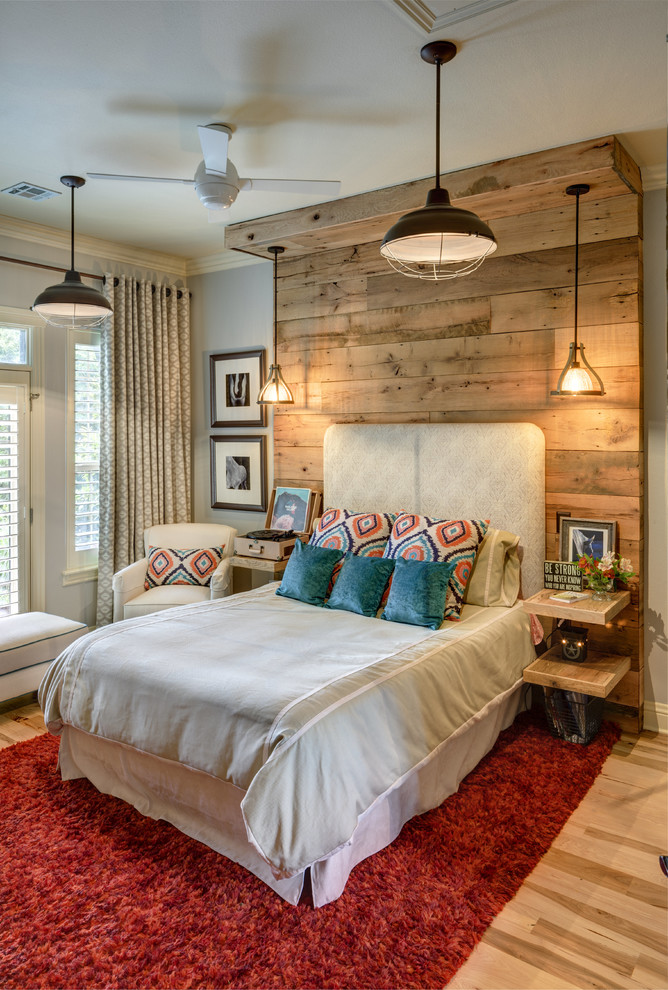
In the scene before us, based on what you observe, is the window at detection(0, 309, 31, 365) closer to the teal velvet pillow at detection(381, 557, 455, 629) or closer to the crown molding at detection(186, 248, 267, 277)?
the crown molding at detection(186, 248, 267, 277)

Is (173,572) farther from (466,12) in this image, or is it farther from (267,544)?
(466,12)

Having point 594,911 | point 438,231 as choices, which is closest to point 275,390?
point 438,231

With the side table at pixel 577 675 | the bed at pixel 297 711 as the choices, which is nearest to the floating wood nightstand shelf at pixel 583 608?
the side table at pixel 577 675

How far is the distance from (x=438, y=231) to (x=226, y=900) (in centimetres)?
220

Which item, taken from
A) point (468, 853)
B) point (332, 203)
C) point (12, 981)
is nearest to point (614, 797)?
point (468, 853)

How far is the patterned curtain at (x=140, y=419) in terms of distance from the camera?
4.75 meters

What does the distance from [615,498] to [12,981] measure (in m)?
3.12

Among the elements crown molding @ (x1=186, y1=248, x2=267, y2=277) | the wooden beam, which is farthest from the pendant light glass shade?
crown molding @ (x1=186, y1=248, x2=267, y2=277)

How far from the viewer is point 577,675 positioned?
10.3ft

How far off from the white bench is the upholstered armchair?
46 cm

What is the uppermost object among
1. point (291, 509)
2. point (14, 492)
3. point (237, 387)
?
point (237, 387)

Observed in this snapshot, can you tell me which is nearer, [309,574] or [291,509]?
[309,574]

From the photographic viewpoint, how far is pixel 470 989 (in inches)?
72.9

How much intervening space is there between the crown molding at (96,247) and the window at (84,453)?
1.89 feet
